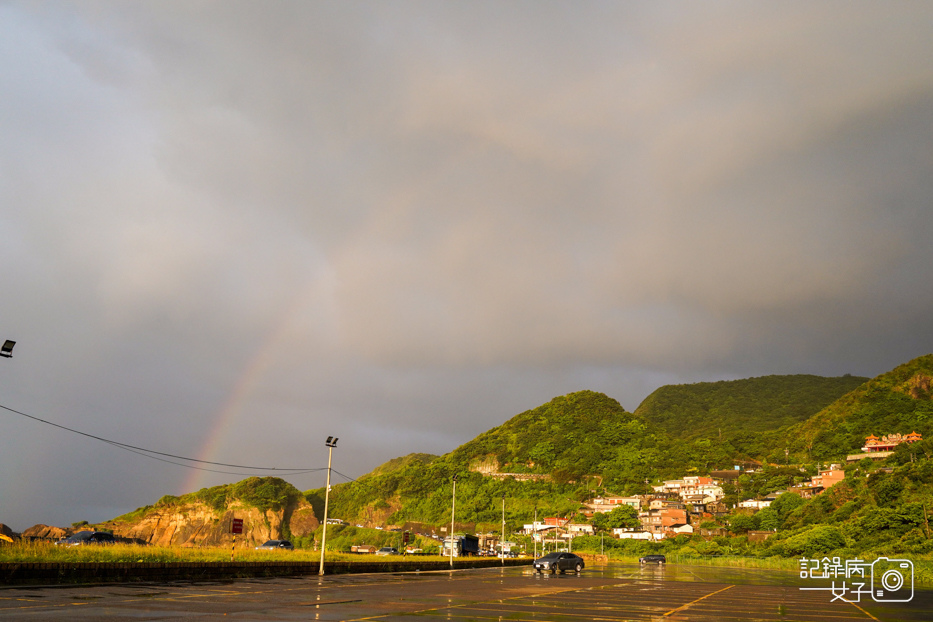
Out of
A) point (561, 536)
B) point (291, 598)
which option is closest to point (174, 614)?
point (291, 598)

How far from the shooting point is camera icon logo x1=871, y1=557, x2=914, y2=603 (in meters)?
31.1

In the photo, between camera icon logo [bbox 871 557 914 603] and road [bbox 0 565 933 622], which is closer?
road [bbox 0 565 933 622]

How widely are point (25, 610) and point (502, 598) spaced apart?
14.8 metres

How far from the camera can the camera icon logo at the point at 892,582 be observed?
3109cm

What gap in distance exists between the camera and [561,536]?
557ft

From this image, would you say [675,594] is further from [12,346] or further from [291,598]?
[12,346]

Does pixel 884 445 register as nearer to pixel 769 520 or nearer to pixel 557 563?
pixel 769 520

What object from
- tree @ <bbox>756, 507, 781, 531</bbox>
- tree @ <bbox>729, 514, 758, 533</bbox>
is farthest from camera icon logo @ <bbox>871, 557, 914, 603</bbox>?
tree @ <bbox>729, 514, 758, 533</bbox>

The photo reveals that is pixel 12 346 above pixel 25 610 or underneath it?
above

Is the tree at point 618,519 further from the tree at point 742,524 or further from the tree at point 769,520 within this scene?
the tree at point 769,520

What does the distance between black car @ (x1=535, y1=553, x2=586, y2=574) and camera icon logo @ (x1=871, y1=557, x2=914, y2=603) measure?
66.1ft

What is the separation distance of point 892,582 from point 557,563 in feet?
77.7

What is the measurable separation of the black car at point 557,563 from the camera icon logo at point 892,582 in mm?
20155

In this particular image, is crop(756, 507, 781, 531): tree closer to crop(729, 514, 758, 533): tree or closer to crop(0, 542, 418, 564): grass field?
crop(729, 514, 758, 533): tree
